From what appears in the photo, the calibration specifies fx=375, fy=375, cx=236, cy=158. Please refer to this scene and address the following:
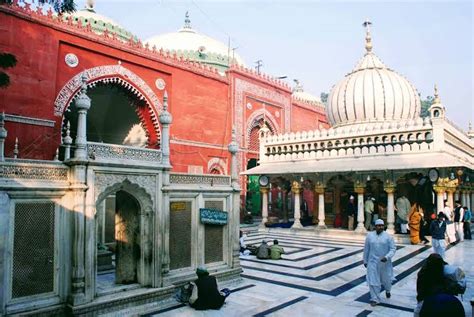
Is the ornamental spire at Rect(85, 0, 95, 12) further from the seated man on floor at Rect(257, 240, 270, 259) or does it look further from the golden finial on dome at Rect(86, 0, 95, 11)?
the seated man on floor at Rect(257, 240, 270, 259)

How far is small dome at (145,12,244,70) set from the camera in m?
23.5

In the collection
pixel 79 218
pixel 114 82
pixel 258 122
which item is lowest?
pixel 79 218

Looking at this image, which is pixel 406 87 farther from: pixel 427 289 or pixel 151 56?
pixel 427 289

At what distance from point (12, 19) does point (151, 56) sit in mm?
5620

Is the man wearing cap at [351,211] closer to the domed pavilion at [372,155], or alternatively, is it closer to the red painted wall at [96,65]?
the domed pavilion at [372,155]

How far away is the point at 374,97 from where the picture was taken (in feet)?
56.0

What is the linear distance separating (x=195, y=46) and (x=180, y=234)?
19.2 metres

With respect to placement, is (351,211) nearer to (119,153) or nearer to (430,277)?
(119,153)

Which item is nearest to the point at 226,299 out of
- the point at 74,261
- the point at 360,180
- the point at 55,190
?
the point at 74,261

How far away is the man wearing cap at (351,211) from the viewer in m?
15.1

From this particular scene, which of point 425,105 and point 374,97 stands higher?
point 425,105

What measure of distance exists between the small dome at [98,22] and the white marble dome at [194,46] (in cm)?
320

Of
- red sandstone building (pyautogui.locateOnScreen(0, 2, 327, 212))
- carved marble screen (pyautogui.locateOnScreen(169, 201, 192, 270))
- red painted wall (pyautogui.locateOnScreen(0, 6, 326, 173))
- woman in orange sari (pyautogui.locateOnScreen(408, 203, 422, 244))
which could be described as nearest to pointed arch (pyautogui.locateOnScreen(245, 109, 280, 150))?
red sandstone building (pyautogui.locateOnScreen(0, 2, 327, 212))

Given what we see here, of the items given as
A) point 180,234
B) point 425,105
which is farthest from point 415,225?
point 425,105
